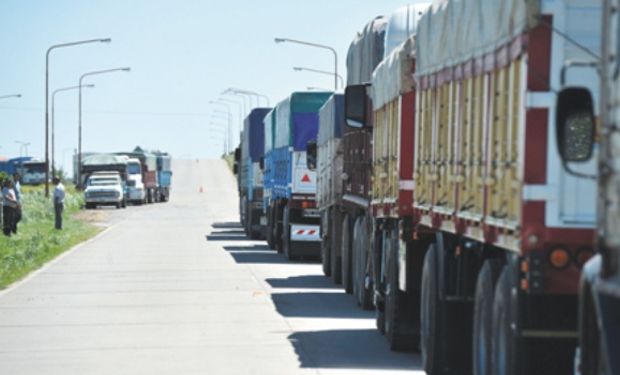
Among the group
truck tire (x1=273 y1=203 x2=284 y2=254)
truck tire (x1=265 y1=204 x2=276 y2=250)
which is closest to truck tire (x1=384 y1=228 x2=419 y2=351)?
truck tire (x1=273 y1=203 x2=284 y2=254)

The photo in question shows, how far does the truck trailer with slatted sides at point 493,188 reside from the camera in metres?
10.7

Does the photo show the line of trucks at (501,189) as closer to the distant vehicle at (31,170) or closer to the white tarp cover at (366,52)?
the white tarp cover at (366,52)

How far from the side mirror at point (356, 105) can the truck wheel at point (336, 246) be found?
17.7ft

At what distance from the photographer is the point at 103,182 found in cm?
9231

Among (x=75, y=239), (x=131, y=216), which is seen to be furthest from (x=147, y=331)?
(x=131, y=216)

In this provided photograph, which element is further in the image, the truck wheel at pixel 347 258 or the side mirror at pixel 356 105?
the truck wheel at pixel 347 258

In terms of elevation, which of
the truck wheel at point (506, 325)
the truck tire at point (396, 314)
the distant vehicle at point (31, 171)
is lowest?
the distant vehicle at point (31, 171)

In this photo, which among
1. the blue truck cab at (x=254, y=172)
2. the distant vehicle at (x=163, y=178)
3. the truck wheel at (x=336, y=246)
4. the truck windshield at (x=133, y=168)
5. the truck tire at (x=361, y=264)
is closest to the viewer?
the truck tire at (x=361, y=264)

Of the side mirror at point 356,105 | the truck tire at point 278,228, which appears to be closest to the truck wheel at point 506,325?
the side mirror at point 356,105

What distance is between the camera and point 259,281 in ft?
99.0

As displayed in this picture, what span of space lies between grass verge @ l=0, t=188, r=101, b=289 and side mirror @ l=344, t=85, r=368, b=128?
8782 mm

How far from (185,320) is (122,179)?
7568 cm

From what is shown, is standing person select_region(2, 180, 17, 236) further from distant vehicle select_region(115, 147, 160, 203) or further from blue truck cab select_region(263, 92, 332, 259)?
distant vehicle select_region(115, 147, 160, 203)

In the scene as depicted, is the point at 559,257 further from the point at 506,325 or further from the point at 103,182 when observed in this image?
Result: the point at 103,182
